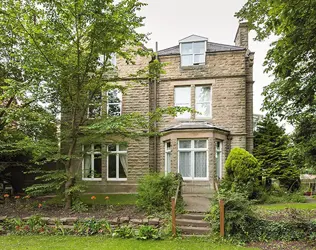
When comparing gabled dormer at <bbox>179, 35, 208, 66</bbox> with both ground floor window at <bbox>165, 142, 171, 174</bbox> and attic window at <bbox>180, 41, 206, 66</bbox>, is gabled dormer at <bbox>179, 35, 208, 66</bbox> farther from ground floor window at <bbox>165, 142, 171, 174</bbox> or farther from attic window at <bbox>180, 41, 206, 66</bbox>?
ground floor window at <bbox>165, 142, 171, 174</bbox>

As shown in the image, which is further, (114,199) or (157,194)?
(114,199)

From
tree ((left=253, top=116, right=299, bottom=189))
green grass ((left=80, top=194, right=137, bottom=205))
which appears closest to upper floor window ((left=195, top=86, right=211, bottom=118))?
tree ((left=253, top=116, right=299, bottom=189))

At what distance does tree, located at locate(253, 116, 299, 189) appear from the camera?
13.9 m

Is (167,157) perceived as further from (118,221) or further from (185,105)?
(118,221)

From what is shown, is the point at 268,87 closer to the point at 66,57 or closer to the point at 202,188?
the point at 202,188

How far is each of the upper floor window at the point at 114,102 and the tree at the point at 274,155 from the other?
8528 mm

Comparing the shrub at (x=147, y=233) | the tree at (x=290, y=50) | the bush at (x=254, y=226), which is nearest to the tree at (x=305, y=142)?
the tree at (x=290, y=50)

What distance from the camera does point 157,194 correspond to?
8.96 meters

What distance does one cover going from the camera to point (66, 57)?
9.24m

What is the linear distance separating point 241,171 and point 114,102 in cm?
814

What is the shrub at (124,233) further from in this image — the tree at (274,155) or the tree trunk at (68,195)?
the tree at (274,155)

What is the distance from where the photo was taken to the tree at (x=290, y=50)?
19.3ft

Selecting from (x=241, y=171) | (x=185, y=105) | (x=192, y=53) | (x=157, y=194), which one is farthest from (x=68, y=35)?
(x=241, y=171)

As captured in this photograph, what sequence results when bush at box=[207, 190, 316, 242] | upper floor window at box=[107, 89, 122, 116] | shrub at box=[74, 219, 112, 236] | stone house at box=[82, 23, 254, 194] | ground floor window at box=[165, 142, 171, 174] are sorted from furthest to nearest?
upper floor window at box=[107, 89, 122, 116] < ground floor window at box=[165, 142, 171, 174] < stone house at box=[82, 23, 254, 194] < shrub at box=[74, 219, 112, 236] < bush at box=[207, 190, 316, 242]
